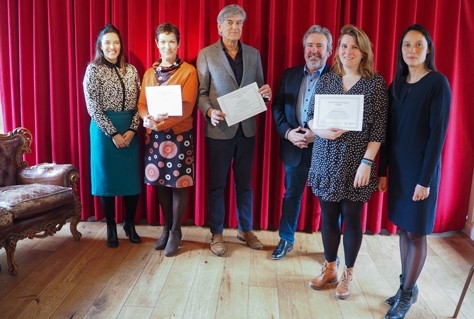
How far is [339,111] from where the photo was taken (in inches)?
82.4

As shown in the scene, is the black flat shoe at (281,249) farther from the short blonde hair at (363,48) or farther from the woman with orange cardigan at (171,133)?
the short blonde hair at (363,48)

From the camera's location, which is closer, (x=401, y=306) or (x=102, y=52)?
(x=401, y=306)

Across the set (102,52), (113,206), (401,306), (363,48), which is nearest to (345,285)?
(401,306)

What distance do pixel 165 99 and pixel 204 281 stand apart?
1.12m

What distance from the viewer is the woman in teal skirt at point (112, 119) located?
272 cm

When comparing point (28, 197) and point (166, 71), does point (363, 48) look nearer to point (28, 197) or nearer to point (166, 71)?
point (166, 71)

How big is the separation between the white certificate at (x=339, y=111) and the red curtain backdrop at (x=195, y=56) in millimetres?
927

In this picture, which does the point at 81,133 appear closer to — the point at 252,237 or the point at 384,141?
the point at 252,237

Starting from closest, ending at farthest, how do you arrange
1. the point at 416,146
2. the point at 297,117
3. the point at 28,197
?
the point at 416,146, the point at 28,197, the point at 297,117

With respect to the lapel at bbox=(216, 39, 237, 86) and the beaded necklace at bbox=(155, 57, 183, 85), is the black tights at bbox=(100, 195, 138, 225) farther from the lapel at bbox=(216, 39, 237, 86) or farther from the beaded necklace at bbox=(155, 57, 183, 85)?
the lapel at bbox=(216, 39, 237, 86)

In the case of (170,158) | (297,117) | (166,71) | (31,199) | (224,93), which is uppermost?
(166,71)

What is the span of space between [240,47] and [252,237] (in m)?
1.30

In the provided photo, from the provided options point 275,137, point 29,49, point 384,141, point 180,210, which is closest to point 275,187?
point 275,137

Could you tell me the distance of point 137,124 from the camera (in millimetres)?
2834
